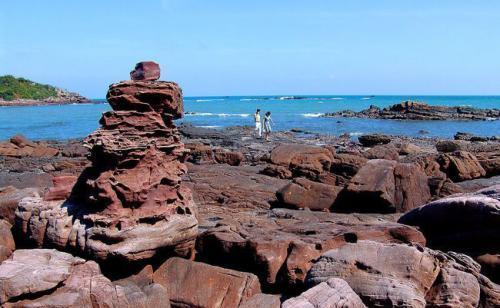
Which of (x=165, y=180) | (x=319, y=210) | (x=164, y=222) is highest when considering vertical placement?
(x=165, y=180)

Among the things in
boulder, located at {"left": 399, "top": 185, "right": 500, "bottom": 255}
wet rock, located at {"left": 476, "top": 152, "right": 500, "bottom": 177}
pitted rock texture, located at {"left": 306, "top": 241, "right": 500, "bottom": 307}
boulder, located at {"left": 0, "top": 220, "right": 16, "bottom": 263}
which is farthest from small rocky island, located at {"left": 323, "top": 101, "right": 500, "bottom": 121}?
boulder, located at {"left": 0, "top": 220, "right": 16, "bottom": 263}

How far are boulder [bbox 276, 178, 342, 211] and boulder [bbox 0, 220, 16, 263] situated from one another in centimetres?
678

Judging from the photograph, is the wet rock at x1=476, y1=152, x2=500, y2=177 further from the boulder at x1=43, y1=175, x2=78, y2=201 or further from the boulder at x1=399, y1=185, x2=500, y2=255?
the boulder at x1=43, y1=175, x2=78, y2=201

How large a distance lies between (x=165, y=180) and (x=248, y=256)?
2140mm

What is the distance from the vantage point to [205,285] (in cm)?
862

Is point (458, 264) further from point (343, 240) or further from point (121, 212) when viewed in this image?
point (121, 212)

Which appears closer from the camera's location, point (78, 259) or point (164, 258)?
point (78, 259)

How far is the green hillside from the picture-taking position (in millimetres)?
141125

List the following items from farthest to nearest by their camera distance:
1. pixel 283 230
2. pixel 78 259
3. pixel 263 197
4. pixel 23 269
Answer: pixel 263 197, pixel 283 230, pixel 78 259, pixel 23 269

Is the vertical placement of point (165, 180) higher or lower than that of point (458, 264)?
higher

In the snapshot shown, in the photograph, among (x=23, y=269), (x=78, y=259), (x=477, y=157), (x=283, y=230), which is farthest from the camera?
(x=477, y=157)

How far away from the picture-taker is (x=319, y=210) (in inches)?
551

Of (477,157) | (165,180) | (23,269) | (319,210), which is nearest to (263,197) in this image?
(319,210)

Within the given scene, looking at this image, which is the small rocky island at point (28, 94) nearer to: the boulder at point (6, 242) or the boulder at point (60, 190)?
the boulder at point (60, 190)
